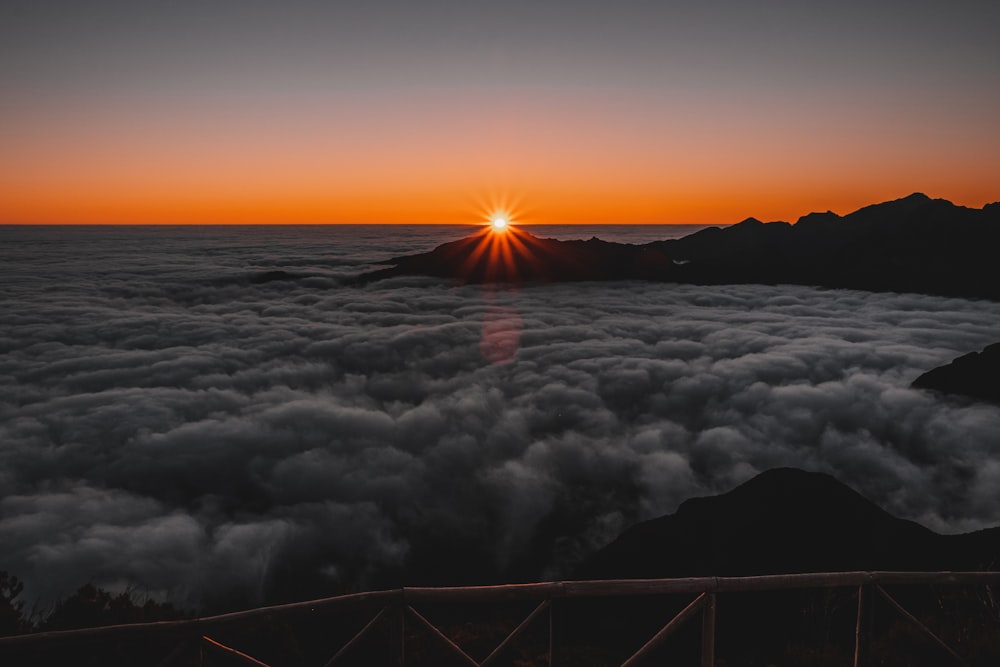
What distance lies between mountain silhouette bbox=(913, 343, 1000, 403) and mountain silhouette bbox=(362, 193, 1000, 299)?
4369cm

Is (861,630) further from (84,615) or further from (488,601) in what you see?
(84,615)

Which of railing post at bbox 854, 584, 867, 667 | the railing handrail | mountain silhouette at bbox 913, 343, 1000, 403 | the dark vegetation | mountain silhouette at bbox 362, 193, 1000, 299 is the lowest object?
the dark vegetation

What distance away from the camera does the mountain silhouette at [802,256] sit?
77.1m

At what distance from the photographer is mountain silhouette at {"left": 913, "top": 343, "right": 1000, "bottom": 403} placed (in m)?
37.9

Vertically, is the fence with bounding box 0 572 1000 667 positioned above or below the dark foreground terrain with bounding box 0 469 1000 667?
above

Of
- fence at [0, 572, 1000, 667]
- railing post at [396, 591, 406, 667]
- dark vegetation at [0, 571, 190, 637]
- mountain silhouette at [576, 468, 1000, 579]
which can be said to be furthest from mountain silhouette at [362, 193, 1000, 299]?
railing post at [396, 591, 406, 667]

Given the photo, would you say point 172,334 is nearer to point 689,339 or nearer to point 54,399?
point 54,399

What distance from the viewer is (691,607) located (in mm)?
5957


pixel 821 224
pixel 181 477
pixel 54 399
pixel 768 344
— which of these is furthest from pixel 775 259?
pixel 54 399

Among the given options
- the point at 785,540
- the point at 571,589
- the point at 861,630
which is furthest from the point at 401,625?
the point at 785,540

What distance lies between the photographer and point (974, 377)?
40.0 metres

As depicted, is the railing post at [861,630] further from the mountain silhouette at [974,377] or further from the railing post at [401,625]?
the mountain silhouette at [974,377]

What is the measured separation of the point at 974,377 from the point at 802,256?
59751mm

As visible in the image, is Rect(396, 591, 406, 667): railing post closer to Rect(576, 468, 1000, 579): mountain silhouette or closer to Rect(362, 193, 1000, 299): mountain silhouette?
Rect(576, 468, 1000, 579): mountain silhouette
